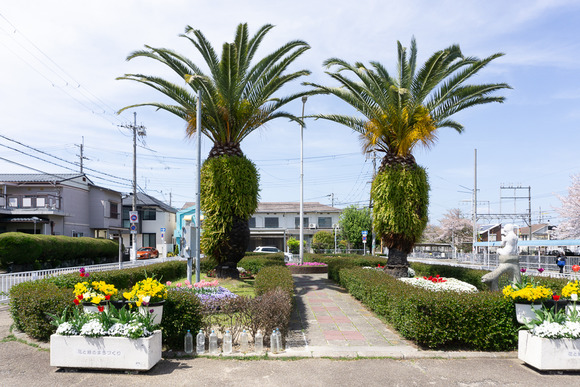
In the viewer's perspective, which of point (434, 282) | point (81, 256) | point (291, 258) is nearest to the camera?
point (434, 282)

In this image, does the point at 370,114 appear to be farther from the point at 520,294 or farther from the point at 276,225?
the point at 276,225

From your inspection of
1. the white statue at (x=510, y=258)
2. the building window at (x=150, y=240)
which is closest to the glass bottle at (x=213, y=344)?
the white statue at (x=510, y=258)

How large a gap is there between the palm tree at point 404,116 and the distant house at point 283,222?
4003 centimetres

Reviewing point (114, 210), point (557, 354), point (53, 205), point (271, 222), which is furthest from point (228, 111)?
point (271, 222)

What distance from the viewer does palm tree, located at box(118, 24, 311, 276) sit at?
14.3m

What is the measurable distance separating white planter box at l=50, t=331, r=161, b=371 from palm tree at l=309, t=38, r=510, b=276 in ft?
30.9

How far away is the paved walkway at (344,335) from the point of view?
23.5 ft

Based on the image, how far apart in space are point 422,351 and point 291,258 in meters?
26.5

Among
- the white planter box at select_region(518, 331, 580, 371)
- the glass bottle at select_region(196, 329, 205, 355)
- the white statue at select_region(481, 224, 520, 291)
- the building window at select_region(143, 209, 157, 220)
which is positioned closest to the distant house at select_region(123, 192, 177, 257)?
the building window at select_region(143, 209, 157, 220)

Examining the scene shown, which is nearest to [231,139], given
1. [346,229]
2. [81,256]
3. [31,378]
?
[31,378]

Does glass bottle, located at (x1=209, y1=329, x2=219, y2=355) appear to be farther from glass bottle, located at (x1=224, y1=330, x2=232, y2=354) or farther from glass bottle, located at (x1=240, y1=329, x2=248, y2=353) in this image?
glass bottle, located at (x1=240, y1=329, x2=248, y2=353)

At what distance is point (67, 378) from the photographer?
5.98 metres

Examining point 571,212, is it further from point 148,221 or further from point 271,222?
point 148,221

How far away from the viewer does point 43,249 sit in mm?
22922
